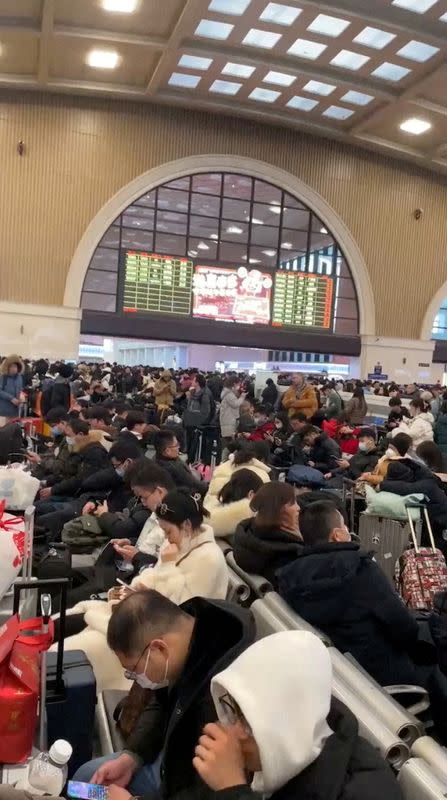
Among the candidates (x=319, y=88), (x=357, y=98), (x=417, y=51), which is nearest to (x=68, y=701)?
(x=417, y=51)

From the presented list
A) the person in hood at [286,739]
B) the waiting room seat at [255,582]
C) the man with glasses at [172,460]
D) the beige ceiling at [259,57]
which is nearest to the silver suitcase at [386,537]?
the man with glasses at [172,460]

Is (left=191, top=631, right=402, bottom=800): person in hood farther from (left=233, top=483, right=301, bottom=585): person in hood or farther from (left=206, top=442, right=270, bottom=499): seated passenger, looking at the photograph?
(left=206, top=442, right=270, bottom=499): seated passenger

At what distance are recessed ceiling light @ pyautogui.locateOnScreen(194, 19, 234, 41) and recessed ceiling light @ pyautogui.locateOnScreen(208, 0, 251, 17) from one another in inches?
22.7

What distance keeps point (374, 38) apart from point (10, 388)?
45.4 ft

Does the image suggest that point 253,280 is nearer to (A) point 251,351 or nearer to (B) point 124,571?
(A) point 251,351

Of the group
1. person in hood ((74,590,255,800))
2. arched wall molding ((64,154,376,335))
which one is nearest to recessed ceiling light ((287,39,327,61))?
arched wall molding ((64,154,376,335))

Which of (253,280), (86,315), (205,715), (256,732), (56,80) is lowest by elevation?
(205,715)

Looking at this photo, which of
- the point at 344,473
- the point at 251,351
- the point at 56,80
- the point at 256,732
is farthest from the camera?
the point at 251,351

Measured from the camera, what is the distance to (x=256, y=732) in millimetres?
1230

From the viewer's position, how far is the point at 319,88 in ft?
65.1

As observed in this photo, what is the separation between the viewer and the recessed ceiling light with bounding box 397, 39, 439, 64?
1667 centimetres

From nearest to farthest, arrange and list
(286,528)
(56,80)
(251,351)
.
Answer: (286,528), (56,80), (251,351)

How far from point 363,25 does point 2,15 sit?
883 cm

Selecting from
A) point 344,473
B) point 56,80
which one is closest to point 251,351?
point 56,80
